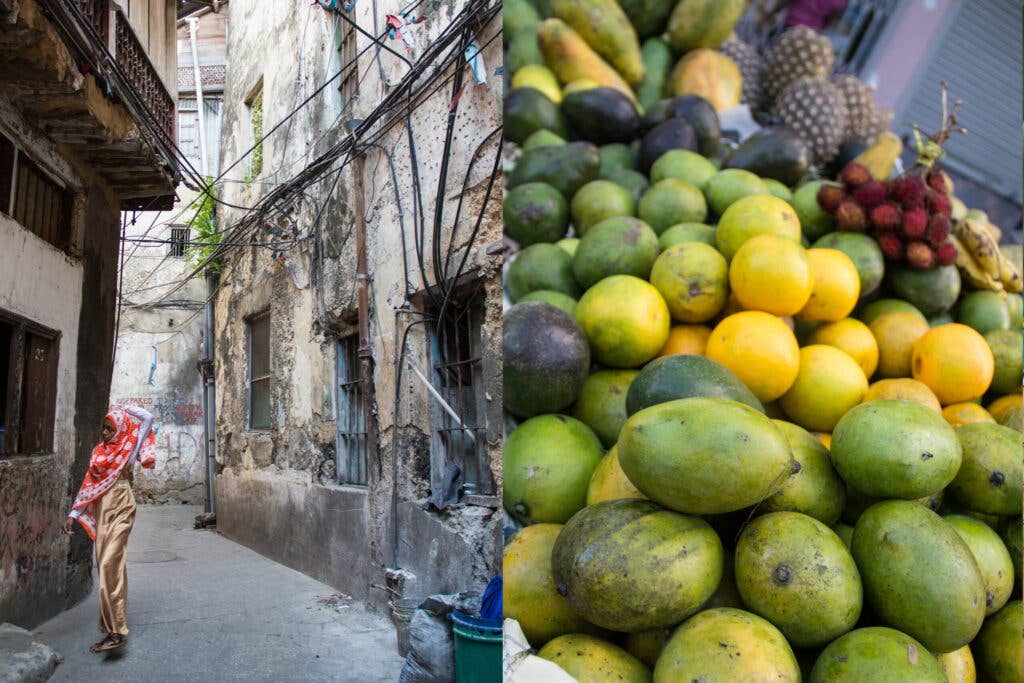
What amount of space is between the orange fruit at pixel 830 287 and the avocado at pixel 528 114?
2.75 ft

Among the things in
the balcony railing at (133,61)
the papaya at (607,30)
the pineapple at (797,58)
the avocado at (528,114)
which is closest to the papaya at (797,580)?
the pineapple at (797,58)

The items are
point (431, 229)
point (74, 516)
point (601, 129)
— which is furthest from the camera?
point (601, 129)

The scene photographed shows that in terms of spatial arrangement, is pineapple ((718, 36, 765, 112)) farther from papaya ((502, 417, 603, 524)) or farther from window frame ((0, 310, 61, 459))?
window frame ((0, 310, 61, 459))

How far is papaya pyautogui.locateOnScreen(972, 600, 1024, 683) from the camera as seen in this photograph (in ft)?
3.88

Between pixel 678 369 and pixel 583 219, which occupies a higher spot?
pixel 583 219

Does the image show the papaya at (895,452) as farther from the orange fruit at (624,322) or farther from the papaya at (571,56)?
the papaya at (571,56)

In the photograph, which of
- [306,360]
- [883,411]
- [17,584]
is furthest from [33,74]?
[883,411]

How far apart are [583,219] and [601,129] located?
43 centimetres

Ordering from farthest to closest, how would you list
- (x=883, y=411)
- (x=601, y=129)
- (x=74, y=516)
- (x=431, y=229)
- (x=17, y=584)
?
(x=601, y=129), (x=431, y=229), (x=74, y=516), (x=17, y=584), (x=883, y=411)

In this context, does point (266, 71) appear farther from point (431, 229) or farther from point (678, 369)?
point (678, 369)

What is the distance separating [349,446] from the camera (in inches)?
89.0

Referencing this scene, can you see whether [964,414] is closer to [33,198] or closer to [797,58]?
[797,58]

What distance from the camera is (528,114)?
2.09 m

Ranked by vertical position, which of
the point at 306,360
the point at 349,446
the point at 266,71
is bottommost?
the point at 349,446
